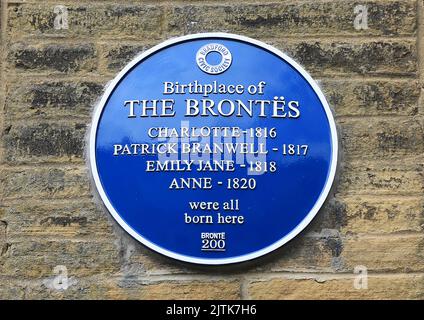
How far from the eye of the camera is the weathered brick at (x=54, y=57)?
315 cm

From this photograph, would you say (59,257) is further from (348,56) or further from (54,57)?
(348,56)

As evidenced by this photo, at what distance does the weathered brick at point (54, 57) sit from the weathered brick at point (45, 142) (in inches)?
9.8

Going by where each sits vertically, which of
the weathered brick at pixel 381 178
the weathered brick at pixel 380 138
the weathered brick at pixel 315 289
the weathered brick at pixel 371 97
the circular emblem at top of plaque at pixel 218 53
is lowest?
the weathered brick at pixel 315 289

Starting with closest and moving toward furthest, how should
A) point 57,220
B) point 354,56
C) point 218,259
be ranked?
point 218,259, point 57,220, point 354,56

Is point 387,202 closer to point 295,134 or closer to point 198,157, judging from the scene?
point 295,134

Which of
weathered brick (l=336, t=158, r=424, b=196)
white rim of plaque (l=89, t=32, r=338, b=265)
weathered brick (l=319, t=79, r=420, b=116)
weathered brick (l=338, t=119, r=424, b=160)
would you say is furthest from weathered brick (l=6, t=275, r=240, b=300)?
weathered brick (l=319, t=79, r=420, b=116)

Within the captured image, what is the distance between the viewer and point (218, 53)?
3090 millimetres

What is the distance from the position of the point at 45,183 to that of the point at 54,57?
1.78 feet

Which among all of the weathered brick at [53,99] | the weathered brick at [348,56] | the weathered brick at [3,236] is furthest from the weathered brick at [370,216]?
the weathered brick at [3,236]

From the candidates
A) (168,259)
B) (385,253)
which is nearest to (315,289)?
(385,253)

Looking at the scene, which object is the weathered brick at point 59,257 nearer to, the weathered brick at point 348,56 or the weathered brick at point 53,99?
the weathered brick at point 53,99
